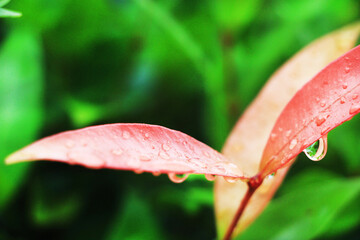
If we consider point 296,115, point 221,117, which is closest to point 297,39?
point 221,117

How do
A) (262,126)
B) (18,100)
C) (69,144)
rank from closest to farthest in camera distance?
(69,144), (262,126), (18,100)

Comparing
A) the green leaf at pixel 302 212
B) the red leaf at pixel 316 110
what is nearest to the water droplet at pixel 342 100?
the red leaf at pixel 316 110

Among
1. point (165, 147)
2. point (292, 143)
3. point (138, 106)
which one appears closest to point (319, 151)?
point (292, 143)

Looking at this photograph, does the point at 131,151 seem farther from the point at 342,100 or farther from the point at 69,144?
the point at 342,100

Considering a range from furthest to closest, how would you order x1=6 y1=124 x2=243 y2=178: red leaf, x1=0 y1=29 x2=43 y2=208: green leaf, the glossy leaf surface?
x1=0 y1=29 x2=43 y2=208: green leaf, the glossy leaf surface, x1=6 y1=124 x2=243 y2=178: red leaf

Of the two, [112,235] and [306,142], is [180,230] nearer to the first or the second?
[112,235]

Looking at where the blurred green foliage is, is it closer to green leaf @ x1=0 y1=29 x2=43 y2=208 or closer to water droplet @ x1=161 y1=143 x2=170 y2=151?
green leaf @ x1=0 y1=29 x2=43 y2=208

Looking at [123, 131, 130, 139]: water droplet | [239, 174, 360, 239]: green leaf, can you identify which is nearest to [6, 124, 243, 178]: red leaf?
[123, 131, 130, 139]: water droplet
